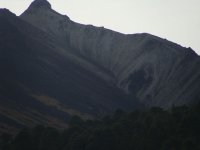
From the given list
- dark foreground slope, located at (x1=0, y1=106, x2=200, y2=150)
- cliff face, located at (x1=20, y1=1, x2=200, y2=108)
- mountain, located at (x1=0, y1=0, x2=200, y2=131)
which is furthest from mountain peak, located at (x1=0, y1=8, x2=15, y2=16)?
dark foreground slope, located at (x1=0, y1=106, x2=200, y2=150)

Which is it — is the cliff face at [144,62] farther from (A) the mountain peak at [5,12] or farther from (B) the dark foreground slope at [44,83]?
(A) the mountain peak at [5,12]

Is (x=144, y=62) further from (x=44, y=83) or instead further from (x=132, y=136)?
(x=132, y=136)

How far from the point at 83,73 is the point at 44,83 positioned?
24273 millimetres

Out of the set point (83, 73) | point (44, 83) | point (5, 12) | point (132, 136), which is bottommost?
point (132, 136)

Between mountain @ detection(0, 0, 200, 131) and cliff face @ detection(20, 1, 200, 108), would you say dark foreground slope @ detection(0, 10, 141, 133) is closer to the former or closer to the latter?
mountain @ detection(0, 0, 200, 131)

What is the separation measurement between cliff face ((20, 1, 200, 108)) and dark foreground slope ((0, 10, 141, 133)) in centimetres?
708

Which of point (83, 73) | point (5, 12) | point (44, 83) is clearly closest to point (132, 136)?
point (44, 83)

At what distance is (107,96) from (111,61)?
37.4 metres

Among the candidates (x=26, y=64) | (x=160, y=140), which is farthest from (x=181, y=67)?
(x=160, y=140)

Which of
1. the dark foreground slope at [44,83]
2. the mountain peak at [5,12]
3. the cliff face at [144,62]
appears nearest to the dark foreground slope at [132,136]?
the dark foreground slope at [44,83]

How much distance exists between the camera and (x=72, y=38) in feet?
643

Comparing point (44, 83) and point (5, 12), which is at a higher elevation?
point (5, 12)

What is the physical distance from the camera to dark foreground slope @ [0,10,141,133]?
117 metres

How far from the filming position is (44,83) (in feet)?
453
